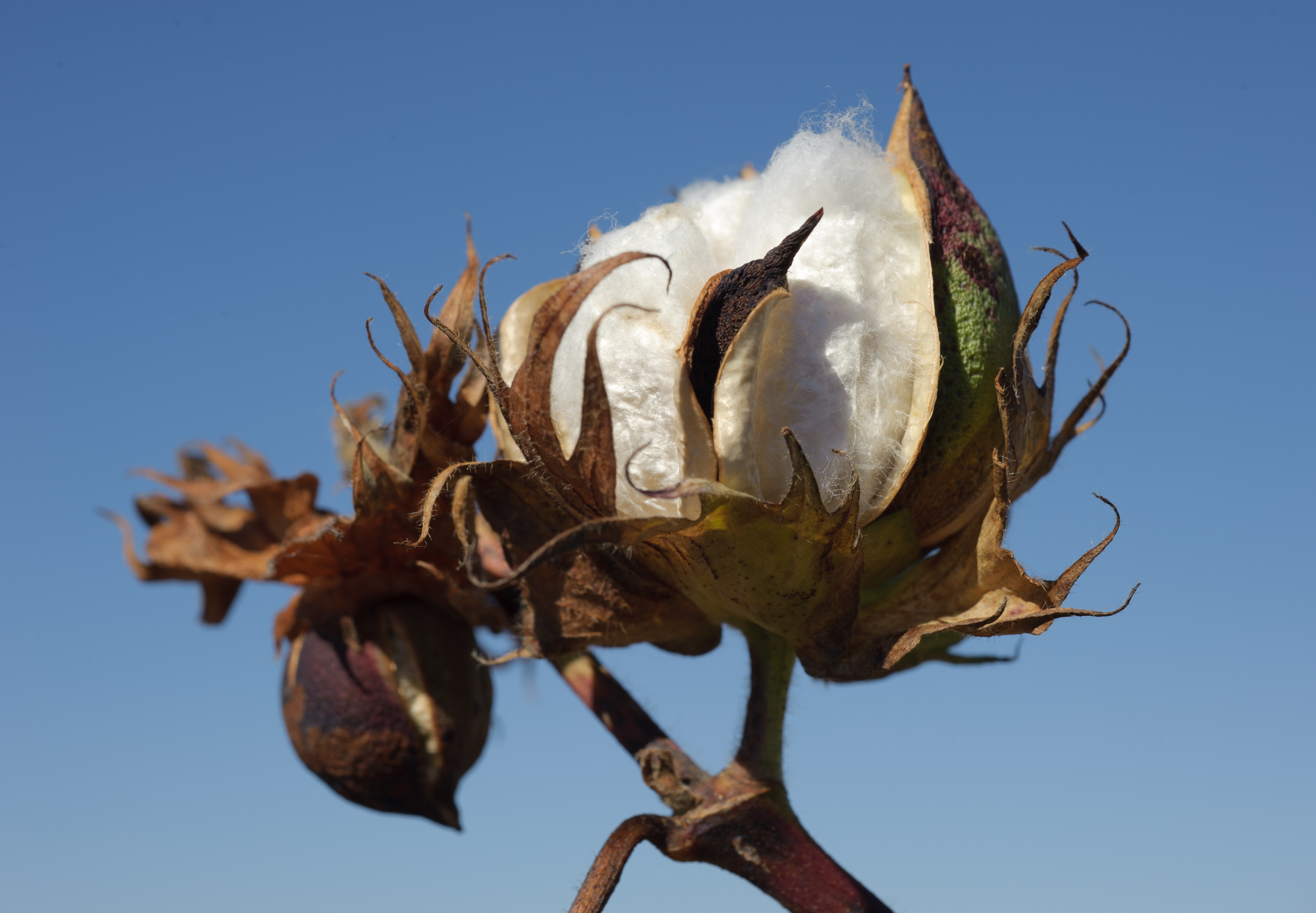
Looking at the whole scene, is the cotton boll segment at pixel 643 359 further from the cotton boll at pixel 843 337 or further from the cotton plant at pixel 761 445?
the cotton boll at pixel 843 337

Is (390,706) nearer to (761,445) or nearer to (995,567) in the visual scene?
(761,445)

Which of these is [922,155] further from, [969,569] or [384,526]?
[384,526]

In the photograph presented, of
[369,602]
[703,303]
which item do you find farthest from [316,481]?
[703,303]

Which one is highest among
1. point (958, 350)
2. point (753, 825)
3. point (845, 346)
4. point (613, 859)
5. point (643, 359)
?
→ point (643, 359)

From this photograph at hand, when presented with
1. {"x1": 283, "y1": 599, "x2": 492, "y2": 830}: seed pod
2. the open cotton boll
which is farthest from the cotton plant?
{"x1": 283, "y1": 599, "x2": 492, "y2": 830}: seed pod

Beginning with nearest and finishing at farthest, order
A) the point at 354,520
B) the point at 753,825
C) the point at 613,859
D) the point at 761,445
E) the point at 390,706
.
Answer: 1. the point at 761,445
2. the point at 613,859
3. the point at 753,825
4. the point at 354,520
5. the point at 390,706

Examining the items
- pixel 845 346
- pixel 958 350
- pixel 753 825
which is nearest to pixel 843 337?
pixel 845 346
